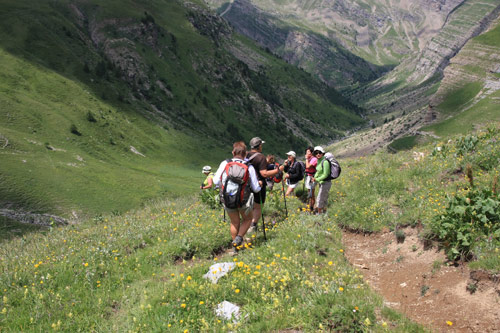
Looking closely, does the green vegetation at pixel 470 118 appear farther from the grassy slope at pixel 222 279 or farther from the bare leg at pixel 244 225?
the bare leg at pixel 244 225

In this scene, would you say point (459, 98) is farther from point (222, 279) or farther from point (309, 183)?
point (222, 279)

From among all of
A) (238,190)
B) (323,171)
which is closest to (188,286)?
(238,190)

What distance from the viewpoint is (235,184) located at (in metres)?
7.99

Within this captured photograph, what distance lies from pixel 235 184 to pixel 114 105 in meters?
76.9

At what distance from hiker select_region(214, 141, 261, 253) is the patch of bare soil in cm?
352

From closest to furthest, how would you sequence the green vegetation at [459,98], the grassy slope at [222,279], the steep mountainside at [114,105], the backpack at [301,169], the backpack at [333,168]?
the grassy slope at [222,279] → the backpack at [333,168] → the backpack at [301,169] → the steep mountainside at [114,105] → the green vegetation at [459,98]

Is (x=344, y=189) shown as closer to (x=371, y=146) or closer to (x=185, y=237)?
(x=185, y=237)

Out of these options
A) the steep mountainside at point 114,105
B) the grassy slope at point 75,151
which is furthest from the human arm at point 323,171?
the steep mountainside at point 114,105

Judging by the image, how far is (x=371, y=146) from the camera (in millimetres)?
134500

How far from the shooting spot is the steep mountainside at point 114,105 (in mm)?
39781

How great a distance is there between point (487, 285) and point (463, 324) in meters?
1.12

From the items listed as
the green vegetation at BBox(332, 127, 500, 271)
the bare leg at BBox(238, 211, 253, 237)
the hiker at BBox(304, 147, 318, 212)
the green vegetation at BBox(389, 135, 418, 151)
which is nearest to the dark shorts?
the bare leg at BBox(238, 211, 253, 237)

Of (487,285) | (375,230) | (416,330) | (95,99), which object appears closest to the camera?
(416,330)

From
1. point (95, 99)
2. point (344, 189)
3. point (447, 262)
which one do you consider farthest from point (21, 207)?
point (95, 99)
